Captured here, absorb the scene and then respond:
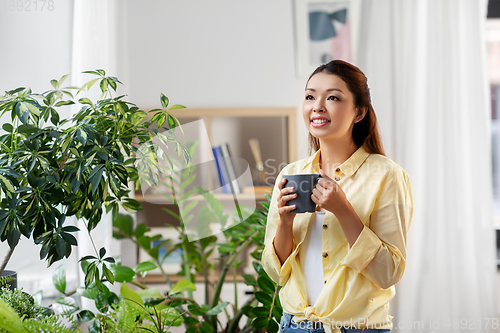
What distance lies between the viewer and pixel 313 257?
33.5 inches

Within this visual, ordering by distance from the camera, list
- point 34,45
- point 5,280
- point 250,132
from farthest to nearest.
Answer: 1. point 250,132
2. point 34,45
3. point 5,280

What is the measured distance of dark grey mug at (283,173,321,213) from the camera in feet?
2.58

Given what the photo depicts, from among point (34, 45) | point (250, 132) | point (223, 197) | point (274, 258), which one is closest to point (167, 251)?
point (223, 197)

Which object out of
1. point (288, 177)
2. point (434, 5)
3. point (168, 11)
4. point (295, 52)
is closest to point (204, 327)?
point (288, 177)

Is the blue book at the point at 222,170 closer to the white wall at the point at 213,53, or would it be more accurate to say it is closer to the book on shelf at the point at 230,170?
the book on shelf at the point at 230,170

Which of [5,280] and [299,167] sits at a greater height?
[299,167]

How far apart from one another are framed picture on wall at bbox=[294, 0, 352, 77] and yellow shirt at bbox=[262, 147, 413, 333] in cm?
106

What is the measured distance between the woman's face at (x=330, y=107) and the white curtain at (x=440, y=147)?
3.17 feet

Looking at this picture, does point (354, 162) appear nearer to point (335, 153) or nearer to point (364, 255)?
point (335, 153)

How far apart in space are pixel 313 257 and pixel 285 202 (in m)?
0.14

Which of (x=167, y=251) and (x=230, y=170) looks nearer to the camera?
(x=230, y=170)

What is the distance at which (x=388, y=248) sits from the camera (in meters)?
0.78

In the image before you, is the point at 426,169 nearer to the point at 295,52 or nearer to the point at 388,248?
the point at 295,52

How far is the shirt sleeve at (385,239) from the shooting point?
75cm
